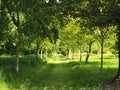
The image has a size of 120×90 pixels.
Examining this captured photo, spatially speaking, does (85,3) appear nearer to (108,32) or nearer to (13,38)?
(108,32)

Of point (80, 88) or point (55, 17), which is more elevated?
point (55, 17)

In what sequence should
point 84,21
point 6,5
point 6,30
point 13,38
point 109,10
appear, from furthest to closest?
point 13,38 → point 6,30 → point 6,5 → point 84,21 → point 109,10

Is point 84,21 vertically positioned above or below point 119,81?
above

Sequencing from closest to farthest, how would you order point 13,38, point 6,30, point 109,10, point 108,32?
point 109,10
point 6,30
point 108,32
point 13,38

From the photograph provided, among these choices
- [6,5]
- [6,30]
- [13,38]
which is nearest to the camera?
[6,5]

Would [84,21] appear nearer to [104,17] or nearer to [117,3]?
[104,17]

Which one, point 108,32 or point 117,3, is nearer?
point 117,3

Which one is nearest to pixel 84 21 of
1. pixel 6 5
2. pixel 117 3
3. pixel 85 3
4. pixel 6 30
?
pixel 85 3

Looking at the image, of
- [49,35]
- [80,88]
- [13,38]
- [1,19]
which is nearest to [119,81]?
[80,88]

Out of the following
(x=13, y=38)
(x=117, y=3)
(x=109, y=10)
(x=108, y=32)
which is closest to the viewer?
(x=117, y=3)

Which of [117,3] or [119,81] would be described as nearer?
[117,3]

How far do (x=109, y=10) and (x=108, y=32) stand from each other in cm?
1184

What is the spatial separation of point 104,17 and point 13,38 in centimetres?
1950

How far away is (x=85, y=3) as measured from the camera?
23.2 meters
